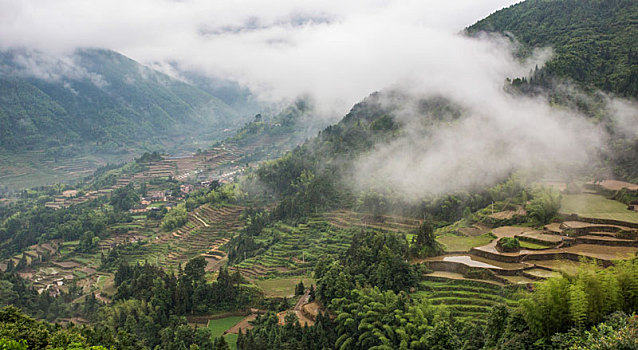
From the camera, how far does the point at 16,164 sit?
89562 mm

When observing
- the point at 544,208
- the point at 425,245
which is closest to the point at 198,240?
the point at 425,245

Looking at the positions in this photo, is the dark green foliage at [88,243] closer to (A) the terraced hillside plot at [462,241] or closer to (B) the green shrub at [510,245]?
(A) the terraced hillside plot at [462,241]

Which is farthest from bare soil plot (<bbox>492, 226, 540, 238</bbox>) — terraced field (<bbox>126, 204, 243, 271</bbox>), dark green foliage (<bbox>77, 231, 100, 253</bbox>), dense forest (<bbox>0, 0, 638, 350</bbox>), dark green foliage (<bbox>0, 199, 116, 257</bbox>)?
dark green foliage (<bbox>0, 199, 116, 257</bbox>)

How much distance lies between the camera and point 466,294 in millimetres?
18906

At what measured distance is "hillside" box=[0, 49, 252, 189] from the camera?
3986 inches

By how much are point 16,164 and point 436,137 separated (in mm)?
91048

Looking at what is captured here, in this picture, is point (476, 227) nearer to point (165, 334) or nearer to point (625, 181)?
point (625, 181)

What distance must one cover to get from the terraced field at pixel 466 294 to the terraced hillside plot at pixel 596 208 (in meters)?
7.26

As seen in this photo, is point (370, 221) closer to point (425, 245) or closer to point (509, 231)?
point (425, 245)

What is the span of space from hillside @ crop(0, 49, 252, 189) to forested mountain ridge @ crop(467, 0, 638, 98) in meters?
89.0

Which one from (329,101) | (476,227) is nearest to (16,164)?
(329,101)

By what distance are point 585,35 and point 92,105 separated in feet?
440

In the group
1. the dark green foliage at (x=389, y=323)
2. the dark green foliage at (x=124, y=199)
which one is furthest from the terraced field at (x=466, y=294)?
the dark green foliage at (x=124, y=199)

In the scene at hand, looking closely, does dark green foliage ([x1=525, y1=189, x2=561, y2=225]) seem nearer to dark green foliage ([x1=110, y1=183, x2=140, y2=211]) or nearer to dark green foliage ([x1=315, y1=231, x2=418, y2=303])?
dark green foliage ([x1=315, y1=231, x2=418, y2=303])
